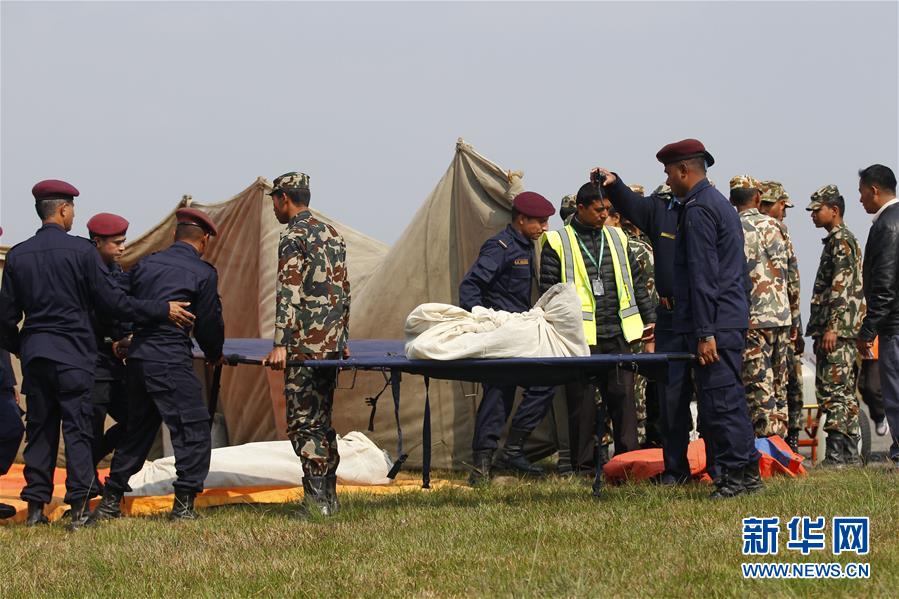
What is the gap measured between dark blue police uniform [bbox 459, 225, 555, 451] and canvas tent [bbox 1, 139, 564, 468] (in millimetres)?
847

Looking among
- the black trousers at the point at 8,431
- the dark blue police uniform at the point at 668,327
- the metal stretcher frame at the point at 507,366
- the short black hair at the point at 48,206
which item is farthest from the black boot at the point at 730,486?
the black trousers at the point at 8,431

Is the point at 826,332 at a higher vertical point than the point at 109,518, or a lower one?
higher

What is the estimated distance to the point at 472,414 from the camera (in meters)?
9.90

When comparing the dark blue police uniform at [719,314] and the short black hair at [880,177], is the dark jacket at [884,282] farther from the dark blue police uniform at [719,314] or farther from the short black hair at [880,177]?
the dark blue police uniform at [719,314]

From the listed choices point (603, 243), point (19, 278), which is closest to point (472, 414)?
point (603, 243)

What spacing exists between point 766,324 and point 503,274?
1943 mm

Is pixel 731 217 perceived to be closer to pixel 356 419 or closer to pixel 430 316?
pixel 430 316

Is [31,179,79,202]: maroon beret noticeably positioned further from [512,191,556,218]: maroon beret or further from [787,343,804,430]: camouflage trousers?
[787,343,804,430]: camouflage trousers

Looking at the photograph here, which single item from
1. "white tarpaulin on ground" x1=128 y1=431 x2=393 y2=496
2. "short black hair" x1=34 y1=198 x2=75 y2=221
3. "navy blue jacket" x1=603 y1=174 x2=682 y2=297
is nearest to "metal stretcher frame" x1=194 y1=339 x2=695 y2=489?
"navy blue jacket" x1=603 y1=174 x2=682 y2=297

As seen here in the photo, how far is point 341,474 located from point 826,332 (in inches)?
153

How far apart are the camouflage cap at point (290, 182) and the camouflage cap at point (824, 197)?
14.2 feet

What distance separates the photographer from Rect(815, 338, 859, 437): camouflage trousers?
9.29 meters

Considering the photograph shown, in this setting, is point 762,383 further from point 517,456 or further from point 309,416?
point 309,416

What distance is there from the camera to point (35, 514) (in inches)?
288
